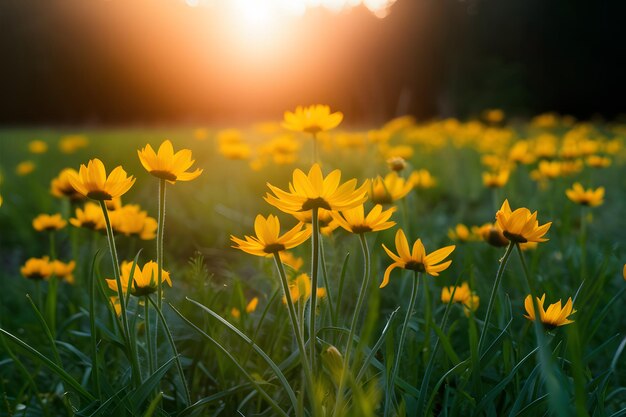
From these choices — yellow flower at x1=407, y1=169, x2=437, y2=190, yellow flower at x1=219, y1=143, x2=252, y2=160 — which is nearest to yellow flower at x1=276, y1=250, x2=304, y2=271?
yellow flower at x1=407, y1=169, x2=437, y2=190

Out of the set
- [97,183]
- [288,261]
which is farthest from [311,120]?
[97,183]

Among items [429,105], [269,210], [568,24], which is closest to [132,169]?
[269,210]

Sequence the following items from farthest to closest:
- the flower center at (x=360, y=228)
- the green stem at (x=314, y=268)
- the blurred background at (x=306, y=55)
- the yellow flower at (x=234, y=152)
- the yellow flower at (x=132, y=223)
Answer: the blurred background at (x=306, y=55) → the yellow flower at (x=234, y=152) → the yellow flower at (x=132, y=223) → the flower center at (x=360, y=228) → the green stem at (x=314, y=268)

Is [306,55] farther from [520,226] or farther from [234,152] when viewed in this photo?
[520,226]

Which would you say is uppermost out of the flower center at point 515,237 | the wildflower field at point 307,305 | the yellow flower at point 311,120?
the yellow flower at point 311,120

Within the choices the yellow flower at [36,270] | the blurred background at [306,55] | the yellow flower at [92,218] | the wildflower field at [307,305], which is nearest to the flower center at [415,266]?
the wildflower field at [307,305]

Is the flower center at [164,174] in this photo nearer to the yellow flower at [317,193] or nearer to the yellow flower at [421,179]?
the yellow flower at [317,193]
